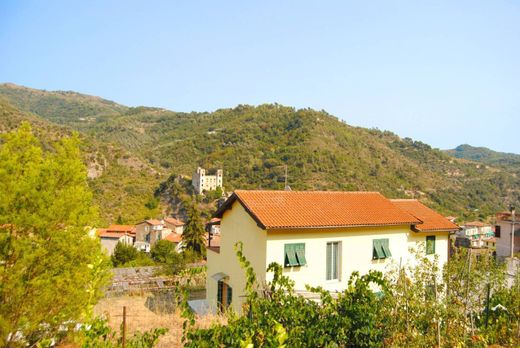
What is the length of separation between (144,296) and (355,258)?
14.1 m

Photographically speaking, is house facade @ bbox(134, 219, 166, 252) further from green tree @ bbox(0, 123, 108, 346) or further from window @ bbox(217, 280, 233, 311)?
green tree @ bbox(0, 123, 108, 346)

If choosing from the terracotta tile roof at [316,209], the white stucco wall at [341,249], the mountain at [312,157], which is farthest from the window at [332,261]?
the mountain at [312,157]

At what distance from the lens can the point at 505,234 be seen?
37531 millimetres

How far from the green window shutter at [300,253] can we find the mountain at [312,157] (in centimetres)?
6714

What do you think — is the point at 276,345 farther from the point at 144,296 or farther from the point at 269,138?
the point at 269,138

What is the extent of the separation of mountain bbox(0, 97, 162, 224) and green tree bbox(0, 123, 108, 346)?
65123mm

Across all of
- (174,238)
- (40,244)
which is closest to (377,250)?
(40,244)

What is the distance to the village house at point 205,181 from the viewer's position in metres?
101

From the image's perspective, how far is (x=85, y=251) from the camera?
19.8ft

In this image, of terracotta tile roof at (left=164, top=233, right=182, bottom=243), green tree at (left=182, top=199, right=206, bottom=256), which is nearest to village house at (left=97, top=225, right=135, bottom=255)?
terracotta tile roof at (left=164, top=233, right=182, bottom=243)

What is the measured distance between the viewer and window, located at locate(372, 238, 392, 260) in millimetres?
15555

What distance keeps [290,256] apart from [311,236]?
1.17m

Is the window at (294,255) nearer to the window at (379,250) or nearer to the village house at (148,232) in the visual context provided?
the window at (379,250)

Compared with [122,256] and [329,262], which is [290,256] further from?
[122,256]
